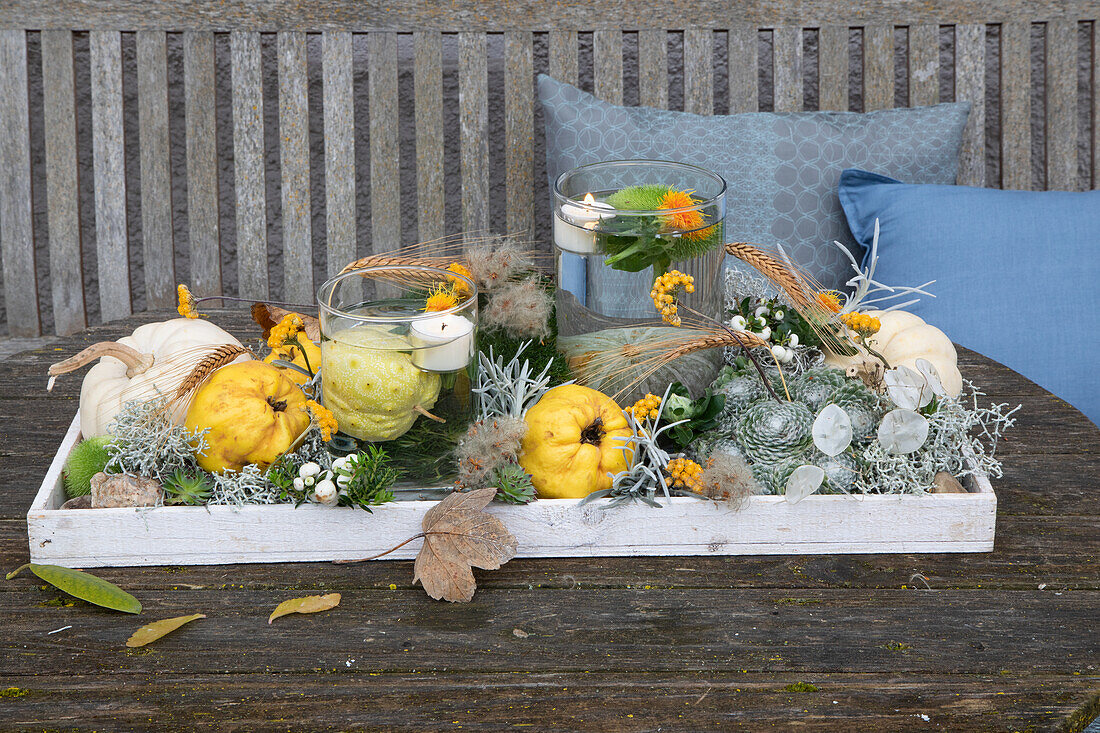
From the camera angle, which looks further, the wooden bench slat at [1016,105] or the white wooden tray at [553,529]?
the wooden bench slat at [1016,105]

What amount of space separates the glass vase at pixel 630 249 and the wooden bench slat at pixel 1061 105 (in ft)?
4.35

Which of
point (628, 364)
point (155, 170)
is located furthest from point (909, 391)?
point (155, 170)

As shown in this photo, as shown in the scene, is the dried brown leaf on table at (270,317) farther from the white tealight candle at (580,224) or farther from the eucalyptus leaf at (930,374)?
the eucalyptus leaf at (930,374)

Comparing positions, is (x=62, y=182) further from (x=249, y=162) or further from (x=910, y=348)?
(x=910, y=348)

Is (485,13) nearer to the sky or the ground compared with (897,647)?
nearer to the sky

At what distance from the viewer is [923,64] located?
72.9 inches

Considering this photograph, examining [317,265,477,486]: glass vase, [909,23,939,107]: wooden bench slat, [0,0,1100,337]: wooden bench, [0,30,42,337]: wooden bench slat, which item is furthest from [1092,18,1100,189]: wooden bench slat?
[0,30,42,337]: wooden bench slat

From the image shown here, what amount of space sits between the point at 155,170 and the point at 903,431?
62.8 inches

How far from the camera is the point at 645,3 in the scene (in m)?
1.83

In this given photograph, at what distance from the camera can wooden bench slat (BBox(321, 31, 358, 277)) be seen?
6.00 feet

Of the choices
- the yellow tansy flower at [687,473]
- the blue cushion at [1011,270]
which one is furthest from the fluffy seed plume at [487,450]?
the blue cushion at [1011,270]

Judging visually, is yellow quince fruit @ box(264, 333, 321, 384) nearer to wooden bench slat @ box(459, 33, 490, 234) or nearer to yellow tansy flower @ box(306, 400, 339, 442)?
yellow tansy flower @ box(306, 400, 339, 442)

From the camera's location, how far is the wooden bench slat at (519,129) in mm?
1850

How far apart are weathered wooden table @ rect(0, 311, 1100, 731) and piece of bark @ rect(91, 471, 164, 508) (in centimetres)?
6
